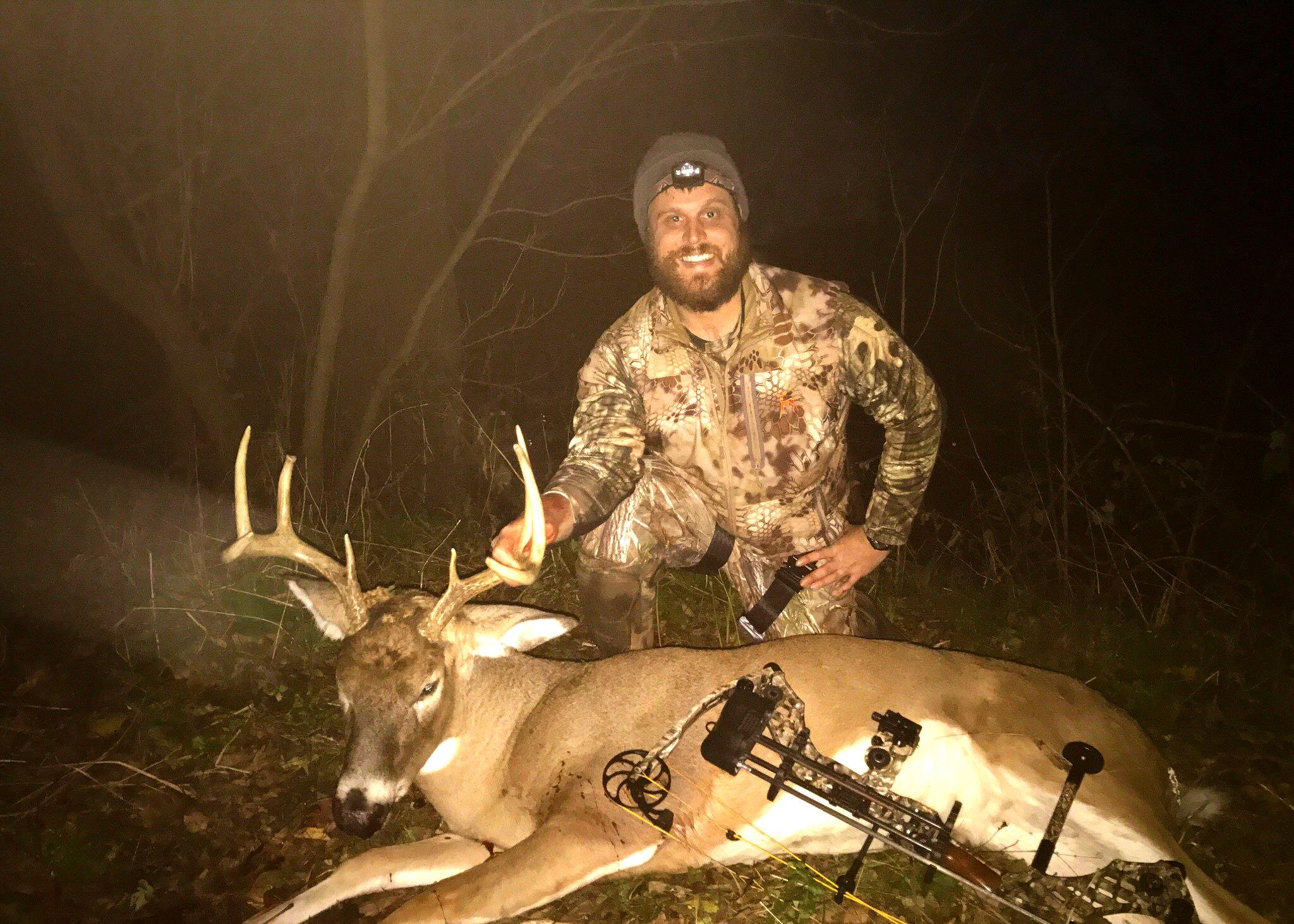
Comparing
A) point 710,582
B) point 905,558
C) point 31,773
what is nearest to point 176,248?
point 31,773

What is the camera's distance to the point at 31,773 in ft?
10.9

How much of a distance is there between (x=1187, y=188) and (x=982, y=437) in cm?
526

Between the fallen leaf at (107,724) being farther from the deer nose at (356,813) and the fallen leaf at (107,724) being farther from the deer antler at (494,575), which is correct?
the deer antler at (494,575)

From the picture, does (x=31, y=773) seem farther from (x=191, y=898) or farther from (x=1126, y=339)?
(x=1126, y=339)

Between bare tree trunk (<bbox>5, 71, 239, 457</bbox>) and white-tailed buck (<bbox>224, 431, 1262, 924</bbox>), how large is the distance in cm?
365

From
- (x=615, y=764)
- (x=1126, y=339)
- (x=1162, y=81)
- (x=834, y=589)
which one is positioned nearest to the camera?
(x=615, y=764)

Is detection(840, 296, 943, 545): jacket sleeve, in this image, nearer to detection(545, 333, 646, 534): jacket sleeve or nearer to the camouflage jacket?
the camouflage jacket

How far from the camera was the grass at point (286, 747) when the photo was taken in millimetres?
2830

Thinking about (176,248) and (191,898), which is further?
(176,248)

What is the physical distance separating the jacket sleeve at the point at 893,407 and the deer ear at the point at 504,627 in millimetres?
1645

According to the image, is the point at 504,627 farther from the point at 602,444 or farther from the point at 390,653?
the point at 602,444

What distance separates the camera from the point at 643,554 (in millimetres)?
3967

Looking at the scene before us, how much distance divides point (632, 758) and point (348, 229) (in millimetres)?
4221

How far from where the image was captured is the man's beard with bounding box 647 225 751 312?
3.67 meters
